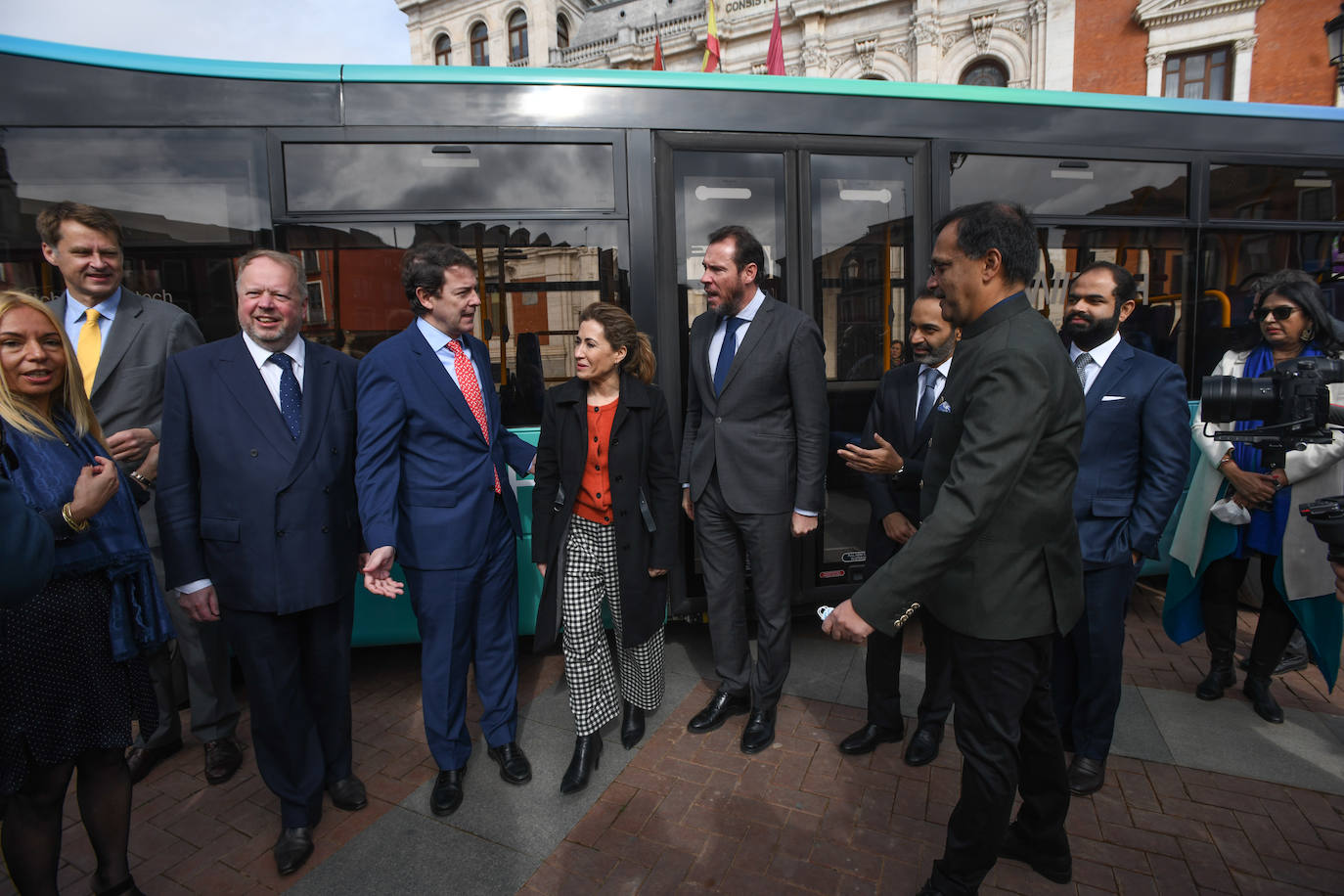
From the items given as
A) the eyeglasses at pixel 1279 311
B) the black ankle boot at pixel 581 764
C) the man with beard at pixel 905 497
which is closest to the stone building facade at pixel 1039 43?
the eyeglasses at pixel 1279 311

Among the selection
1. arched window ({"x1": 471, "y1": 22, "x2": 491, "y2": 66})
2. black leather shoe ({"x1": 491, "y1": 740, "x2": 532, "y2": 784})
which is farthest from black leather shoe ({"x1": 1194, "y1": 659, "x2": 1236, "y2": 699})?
arched window ({"x1": 471, "y1": 22, "x2": 491, "y2": 66})

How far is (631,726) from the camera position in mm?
3162

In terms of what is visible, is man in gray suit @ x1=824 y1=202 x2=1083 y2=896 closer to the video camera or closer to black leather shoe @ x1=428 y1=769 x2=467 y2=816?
the video camera

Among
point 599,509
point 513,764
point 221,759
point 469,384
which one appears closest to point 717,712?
point 513,764

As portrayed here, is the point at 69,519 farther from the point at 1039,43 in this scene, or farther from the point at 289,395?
the point at 1039,43

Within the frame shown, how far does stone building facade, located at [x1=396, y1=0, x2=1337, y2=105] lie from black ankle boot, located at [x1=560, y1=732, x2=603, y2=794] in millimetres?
15606

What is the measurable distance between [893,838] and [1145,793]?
112cm

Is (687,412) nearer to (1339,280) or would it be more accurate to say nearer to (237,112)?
(237,112)

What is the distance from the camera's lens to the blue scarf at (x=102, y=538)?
73.1 inches

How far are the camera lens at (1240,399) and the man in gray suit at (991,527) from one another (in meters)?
0.82

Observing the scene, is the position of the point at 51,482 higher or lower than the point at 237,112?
lower

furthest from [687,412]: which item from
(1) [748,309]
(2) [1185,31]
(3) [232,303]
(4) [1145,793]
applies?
(2) [1185,31]

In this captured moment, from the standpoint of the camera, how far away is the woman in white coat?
307cm

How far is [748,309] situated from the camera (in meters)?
3.07
